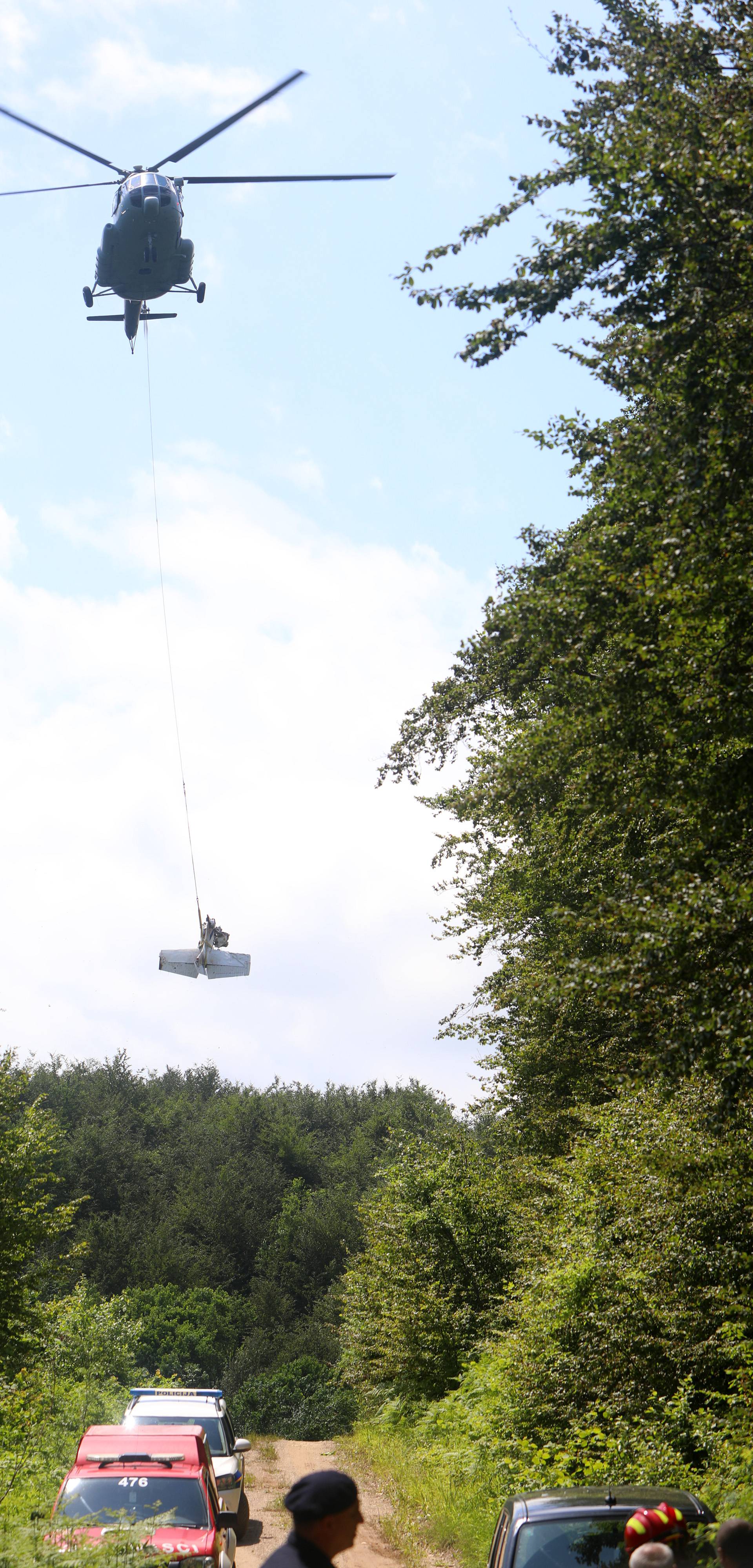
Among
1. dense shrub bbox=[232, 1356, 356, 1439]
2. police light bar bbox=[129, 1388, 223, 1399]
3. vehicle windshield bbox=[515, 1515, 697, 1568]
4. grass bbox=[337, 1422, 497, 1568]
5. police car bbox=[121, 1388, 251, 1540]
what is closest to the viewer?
vehicle windshield bbox=[515, 1515, 697, 1568]

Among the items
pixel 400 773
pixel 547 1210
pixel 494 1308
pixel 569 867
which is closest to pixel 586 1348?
pixel 569 867

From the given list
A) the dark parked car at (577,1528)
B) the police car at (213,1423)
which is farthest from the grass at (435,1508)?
the dark parked car at (577,1528)

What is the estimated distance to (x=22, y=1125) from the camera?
75.8ft

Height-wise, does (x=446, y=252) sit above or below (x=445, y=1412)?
above

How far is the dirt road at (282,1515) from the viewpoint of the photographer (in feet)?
49.2

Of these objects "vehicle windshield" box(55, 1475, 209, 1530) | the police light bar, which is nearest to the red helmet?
"vehicle windshield" box(55, 1475, 209, 1530)

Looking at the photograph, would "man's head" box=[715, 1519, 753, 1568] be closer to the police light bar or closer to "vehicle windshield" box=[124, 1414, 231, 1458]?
"vehicle windshield" box=[124, 1414, 231, 1458]

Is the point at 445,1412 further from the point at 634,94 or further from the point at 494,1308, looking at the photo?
the point at 634,94

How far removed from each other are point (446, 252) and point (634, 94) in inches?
104

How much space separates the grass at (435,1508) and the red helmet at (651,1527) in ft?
24.2

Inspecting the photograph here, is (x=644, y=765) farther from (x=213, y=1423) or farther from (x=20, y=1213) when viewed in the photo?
(x=20, y=1213)

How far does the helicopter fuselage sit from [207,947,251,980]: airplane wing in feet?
36.3

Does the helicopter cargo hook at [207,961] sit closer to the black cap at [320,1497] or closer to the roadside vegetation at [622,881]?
the roadside vegetation at [622,881]

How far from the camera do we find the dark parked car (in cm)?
607
